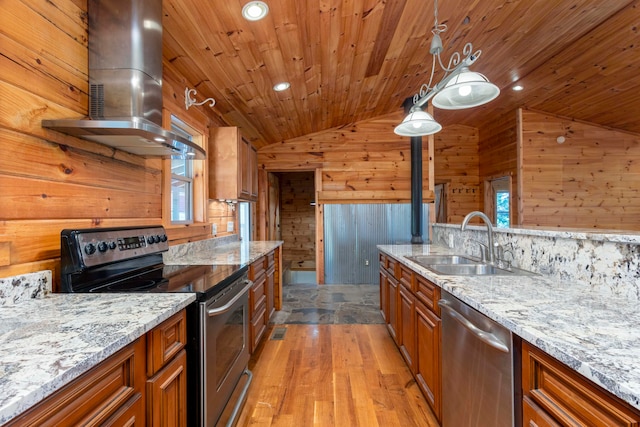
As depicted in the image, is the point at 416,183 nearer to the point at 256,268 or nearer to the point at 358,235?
the point at 358,235

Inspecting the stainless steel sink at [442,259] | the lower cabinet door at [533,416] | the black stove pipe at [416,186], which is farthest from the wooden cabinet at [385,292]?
the lower cabinet door at [533,416]

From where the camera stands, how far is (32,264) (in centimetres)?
121

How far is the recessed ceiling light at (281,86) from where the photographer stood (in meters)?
2.89

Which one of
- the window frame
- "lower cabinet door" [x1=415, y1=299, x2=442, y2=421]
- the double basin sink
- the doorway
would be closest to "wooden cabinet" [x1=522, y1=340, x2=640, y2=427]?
"lower cabinet door" [x1=415, y1=299, x2=442, y2=421]

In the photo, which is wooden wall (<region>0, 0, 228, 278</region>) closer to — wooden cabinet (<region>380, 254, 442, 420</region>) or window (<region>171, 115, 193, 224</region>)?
window (<region>171, 115, 193, 224</region>)

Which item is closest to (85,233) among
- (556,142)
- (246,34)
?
(246,34)

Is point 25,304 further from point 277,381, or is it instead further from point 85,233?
point 277,381

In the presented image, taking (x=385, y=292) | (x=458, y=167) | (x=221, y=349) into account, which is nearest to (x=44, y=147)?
(x=221, y=349)

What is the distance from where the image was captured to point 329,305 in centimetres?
390

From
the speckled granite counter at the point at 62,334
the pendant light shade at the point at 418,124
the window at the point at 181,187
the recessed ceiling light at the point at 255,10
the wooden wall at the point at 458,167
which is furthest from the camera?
the wooden wall at the point at 458,167

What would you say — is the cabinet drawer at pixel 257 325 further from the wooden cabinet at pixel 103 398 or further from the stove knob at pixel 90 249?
the wooden cabinet at pixel 103 398

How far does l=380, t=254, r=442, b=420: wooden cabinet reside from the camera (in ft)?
5.30

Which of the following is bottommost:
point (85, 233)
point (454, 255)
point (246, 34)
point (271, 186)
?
point (454, 255)

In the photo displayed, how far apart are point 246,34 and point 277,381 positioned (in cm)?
245
